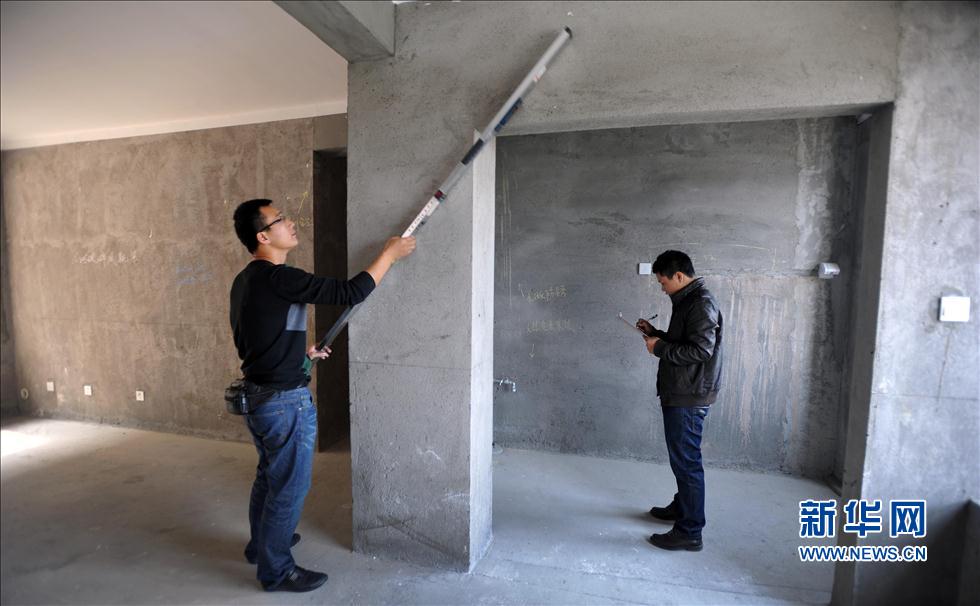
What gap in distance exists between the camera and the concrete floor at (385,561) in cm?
206

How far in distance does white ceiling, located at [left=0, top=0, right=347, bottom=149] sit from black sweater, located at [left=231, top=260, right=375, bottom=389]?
853 millimetres

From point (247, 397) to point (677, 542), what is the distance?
2179 mm

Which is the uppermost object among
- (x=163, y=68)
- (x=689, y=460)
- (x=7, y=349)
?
(x=163, y=68)

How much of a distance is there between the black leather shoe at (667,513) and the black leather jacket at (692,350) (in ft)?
2.40

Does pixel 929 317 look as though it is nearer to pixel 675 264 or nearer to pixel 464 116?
pixel 675 264

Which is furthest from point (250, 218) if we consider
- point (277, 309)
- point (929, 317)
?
point (929, 317)

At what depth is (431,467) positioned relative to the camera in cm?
220

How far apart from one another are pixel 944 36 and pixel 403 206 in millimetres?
2114

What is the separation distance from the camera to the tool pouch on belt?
196 cm

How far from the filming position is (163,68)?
2816 millimetres

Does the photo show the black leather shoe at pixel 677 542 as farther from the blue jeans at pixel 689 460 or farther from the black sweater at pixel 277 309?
the black sweater at pixel 277 309

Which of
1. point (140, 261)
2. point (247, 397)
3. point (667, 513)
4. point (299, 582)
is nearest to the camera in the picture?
point (247, 397)

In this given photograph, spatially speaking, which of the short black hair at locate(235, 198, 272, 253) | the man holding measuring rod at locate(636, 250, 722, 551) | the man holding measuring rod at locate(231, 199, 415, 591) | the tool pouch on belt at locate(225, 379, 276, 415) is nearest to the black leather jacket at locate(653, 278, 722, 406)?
the man holding measuring rod at locate(636, 250, 722, 551)

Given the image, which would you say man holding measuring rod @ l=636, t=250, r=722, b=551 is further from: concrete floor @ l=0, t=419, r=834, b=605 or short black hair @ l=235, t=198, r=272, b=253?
short black hair @ l=235, t=198, r=272, b=253
